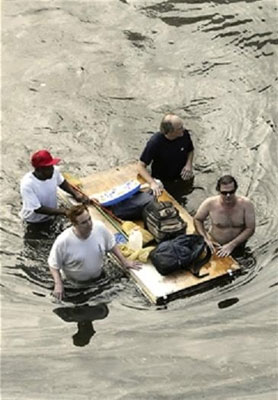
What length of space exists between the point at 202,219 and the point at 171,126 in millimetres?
1533

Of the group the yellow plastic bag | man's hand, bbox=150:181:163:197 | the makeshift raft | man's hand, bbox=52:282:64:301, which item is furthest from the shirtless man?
man's hand, bbox=52:282:64:301

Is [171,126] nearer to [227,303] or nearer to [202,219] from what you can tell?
[202,219]

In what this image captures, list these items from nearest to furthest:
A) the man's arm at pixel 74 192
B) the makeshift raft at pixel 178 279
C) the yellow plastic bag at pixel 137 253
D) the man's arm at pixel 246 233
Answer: the makeshift raft at pixel 178 279, the yellow plastic bag at pixel 137 253, the man's arm at pixel 246 233, the man's arm at pixel 74 192

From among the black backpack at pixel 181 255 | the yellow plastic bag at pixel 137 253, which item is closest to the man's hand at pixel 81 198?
the yellow plastic bag at pixel 137 253

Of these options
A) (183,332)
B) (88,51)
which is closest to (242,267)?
(183,332)

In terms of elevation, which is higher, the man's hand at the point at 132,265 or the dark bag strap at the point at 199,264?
the dark bag strap at the point at 199,264

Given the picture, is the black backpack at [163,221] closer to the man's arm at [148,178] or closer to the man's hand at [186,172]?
the man's arm at [148,178]

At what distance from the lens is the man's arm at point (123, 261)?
28.9 ft

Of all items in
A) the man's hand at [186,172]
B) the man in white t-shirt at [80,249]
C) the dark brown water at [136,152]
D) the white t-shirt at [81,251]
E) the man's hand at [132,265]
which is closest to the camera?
the dark brown water at [136,152]

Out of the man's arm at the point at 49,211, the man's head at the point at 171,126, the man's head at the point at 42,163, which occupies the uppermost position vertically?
the man's head at the point at 171,126

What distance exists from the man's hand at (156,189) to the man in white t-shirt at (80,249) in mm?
1537

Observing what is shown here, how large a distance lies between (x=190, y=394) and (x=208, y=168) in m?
4.39

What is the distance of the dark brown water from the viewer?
797cm

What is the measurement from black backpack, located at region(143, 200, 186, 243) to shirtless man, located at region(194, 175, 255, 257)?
0.83ft
